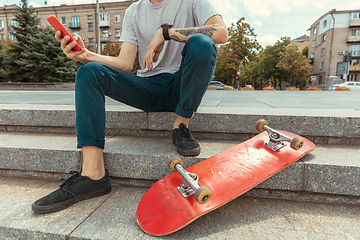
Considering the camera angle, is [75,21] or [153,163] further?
[75,21]

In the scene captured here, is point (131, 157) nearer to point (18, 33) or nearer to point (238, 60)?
point (18, 33)

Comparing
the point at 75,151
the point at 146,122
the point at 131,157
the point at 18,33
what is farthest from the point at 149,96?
the point at 18,33

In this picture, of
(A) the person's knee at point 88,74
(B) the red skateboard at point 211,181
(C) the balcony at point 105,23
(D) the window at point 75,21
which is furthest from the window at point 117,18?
(B) the red skateboard at point 211,181

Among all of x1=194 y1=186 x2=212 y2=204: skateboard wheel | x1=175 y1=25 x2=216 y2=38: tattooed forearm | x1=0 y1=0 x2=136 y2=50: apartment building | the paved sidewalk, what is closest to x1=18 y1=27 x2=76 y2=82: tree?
the paved sidewalk

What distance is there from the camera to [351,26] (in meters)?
33.8

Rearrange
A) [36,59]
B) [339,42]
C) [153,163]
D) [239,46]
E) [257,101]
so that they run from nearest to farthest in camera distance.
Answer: [153,163]
[257,101]
[36,59]
[239,46]
[339,42]

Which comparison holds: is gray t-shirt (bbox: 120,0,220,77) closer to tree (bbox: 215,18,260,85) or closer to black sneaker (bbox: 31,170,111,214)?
black sneaker (bbox: 31,170,111,214)

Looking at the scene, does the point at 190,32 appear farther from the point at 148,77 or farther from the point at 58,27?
the point at 58,27

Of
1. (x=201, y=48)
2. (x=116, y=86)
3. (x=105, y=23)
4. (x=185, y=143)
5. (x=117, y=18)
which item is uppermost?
(x=117, y=18)

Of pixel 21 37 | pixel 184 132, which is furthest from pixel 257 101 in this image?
pixel 21 37

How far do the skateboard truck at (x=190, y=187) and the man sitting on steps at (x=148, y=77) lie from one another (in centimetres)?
24

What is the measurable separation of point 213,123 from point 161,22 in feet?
3.46

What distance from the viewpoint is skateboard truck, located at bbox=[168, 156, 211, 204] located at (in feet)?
3.05

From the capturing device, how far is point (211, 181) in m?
1.15
